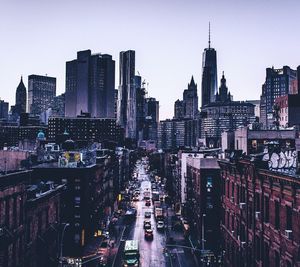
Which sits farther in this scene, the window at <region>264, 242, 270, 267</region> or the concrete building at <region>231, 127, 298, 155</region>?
the concrete building at <region>231, 127, 298, 155</region>

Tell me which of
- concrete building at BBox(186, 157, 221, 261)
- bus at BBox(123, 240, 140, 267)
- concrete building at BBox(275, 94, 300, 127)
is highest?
concrete building at BBox(275, 94, 300, 127)

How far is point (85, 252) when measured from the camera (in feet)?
245

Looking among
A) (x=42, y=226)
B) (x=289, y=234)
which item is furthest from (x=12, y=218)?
(x=289, y=234)

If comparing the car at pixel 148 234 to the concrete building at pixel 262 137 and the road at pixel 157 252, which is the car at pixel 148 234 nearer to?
the road at pixel 157 252

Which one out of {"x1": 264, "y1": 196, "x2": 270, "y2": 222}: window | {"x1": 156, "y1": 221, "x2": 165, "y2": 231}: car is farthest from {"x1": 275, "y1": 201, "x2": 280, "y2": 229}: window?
{"x1": 156, "y1": 221, "x2": 165, "y2": 231}: car

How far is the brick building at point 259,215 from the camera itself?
109 ft

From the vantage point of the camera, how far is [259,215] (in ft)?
136

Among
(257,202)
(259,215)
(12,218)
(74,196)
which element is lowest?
(74,196)

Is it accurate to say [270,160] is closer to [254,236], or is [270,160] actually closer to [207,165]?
[254,236]

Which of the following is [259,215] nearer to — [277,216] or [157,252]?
[277,216]

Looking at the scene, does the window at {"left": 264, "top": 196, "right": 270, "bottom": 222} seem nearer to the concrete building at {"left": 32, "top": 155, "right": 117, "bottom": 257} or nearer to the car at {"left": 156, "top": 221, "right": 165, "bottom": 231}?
the concrete building at {"left": 32, "top": 155, "right": 117, "bottom": 257}

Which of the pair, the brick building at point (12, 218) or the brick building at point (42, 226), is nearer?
the brick building at point (12, 218)

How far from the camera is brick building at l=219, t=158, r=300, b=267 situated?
33188 mm

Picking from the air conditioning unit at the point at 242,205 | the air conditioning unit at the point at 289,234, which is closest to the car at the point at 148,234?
the air conditioning unit at the point at 242,205
